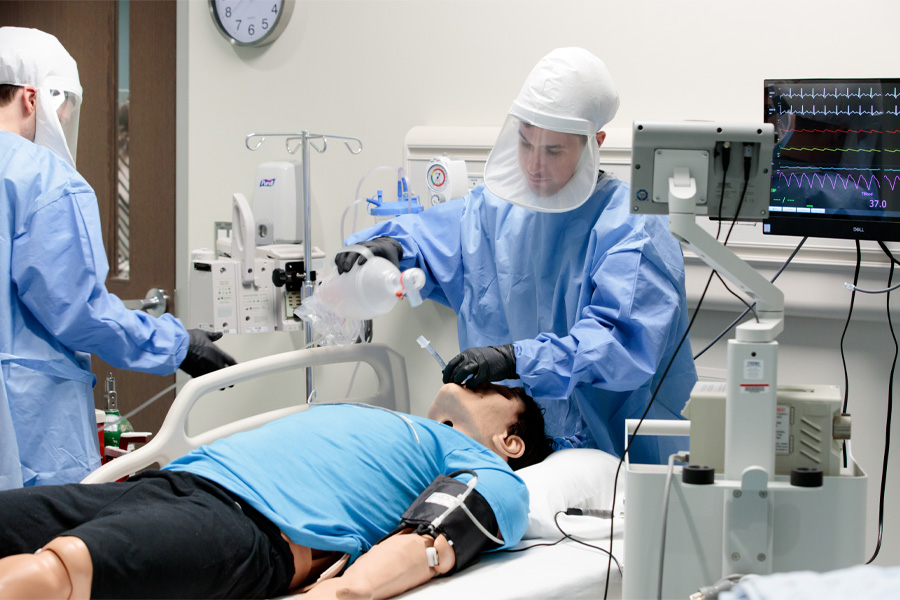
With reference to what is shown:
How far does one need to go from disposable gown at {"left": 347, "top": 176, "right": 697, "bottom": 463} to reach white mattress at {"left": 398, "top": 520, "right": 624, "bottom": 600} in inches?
14.7

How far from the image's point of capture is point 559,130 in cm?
207

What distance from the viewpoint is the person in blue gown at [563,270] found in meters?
1.96

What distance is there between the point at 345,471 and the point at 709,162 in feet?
3.05

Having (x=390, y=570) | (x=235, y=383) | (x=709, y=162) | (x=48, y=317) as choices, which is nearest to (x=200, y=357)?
(x=235, y=383)

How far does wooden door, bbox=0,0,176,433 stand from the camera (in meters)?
3.46

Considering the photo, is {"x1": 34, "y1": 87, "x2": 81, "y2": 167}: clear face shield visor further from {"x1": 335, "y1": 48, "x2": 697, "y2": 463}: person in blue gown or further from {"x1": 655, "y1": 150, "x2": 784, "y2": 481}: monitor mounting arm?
{"x1": 655, "y1": 150, "x2": 784, "y2": 481}: monitor mounting arm

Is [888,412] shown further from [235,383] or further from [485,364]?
[235,383]

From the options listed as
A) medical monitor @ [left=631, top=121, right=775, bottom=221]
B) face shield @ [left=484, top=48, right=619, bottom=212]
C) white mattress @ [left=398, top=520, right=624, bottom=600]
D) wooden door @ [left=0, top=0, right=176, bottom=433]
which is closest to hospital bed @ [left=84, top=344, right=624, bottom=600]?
white mattress @ [left=398, top=520, right=624, bottom=600]

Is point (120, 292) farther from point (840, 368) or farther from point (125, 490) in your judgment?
point (840, 368)

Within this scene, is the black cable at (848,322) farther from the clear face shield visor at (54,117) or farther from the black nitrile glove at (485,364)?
the clear face shield visor at (54,117)

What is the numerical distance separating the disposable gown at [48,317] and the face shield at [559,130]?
1009 mm

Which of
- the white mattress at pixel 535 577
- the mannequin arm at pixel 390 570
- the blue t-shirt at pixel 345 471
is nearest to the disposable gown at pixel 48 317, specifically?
the blue t-shirt at pixel 345 471

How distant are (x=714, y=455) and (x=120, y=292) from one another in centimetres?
294

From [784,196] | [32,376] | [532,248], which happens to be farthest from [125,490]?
[784,196]
